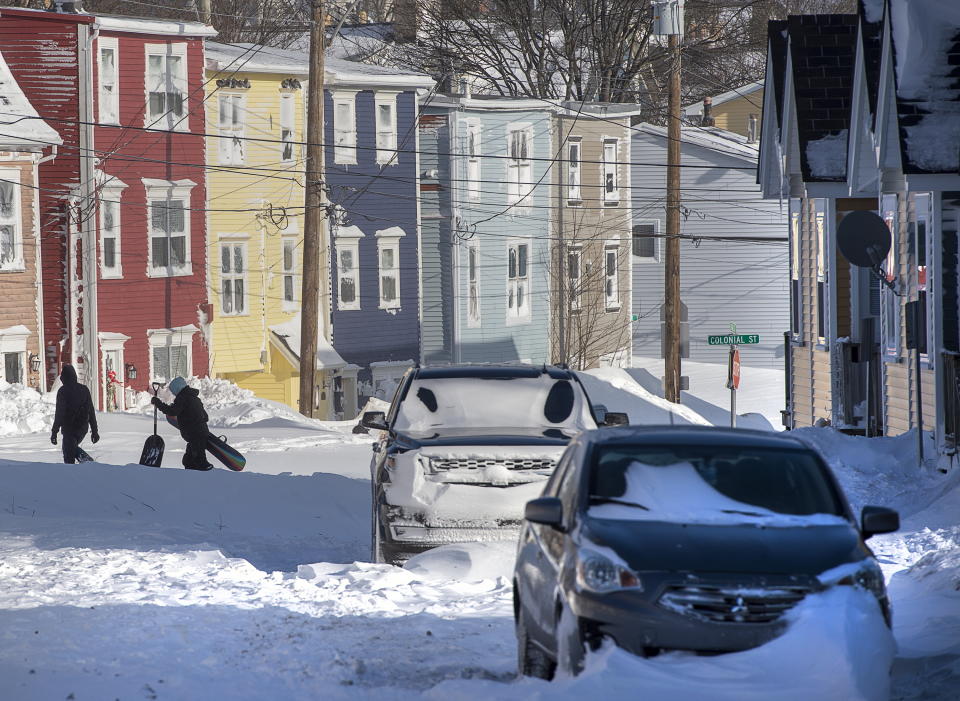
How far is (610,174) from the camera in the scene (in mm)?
51156

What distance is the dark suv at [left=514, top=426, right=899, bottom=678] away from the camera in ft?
22.5

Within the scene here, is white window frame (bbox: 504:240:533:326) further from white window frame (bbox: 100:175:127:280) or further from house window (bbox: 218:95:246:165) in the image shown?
white window frame (bbox: 100:175:127:280)

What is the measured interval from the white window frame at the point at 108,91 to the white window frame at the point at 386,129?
8632mm

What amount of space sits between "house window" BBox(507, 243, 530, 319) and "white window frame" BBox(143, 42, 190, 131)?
12.8 meters

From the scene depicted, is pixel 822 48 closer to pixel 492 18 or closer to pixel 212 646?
pixel 212 646

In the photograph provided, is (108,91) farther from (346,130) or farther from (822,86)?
(822,86)

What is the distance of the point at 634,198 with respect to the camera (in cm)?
5253

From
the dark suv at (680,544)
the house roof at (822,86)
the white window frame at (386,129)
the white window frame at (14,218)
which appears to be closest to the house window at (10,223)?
the white window frame at (14,218)

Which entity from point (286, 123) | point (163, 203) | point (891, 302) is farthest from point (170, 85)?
point (891, 302)

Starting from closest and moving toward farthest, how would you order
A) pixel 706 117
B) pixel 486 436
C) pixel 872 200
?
1. pixel 486 436
2. pixel 872 200
3. pixel 706 117

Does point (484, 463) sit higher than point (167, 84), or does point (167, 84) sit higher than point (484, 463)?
point (167, 84)

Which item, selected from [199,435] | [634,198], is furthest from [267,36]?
[199,435]

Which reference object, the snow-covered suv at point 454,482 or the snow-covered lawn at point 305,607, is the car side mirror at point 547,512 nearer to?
the snow-covered lawn at point 305,607

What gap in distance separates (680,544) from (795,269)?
21.6 metres
